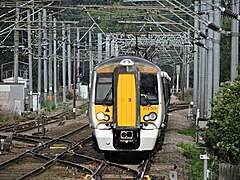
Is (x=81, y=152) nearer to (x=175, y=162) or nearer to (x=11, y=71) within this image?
(x=175, y=162)

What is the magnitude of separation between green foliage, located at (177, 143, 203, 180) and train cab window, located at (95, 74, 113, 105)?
8.56ft

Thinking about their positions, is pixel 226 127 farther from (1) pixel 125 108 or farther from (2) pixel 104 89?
(2) pixel 104 89

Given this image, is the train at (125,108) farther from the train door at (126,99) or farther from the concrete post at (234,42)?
the concrete post at (234,42)

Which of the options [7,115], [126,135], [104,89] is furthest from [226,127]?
[7,115]

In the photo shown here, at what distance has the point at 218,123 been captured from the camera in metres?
13.9

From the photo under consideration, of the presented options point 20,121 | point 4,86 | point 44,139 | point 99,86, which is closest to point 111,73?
point 99,86

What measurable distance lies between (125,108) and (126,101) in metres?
0.17

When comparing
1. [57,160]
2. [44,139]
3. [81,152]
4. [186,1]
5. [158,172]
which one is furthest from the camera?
[186,1]

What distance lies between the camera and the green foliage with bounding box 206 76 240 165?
12859 mm

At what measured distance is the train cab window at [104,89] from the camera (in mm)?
15461

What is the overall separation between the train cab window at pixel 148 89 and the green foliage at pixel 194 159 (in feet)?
6.20

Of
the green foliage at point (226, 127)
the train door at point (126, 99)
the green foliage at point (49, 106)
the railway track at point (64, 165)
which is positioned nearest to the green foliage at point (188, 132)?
the railway track at point (64, 165)

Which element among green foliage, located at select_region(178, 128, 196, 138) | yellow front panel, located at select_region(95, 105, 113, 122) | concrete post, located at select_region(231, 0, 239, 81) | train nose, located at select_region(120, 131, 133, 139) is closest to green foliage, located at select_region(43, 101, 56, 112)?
green foliage, located at select_region(178, 128, 196, 138)

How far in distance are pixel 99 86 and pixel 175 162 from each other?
292 cm
